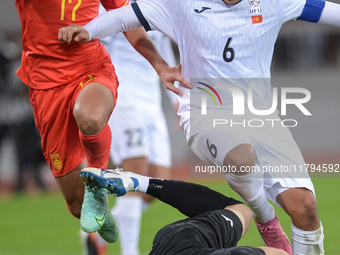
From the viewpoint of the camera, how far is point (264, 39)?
3.27 metres

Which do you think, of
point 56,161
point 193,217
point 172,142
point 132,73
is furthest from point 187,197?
point 172,142

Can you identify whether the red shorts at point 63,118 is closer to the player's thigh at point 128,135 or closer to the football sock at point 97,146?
the football sock at point 97,146

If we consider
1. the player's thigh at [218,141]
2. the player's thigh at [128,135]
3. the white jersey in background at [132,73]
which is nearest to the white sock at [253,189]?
the player's thigh at [218,141]

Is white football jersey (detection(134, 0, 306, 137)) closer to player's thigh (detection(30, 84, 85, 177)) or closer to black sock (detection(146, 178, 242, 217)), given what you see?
black sock (detection(146, 178, 242, 217))

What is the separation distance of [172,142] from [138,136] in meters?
7.18

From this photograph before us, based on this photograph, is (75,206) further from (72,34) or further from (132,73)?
(132,73)

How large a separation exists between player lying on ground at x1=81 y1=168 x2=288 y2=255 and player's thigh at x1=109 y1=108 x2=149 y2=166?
1.74 metres

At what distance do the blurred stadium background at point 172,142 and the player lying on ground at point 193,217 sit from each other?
2.27m

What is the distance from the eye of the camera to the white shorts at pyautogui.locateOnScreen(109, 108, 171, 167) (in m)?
4.66

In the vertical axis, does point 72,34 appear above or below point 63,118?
above

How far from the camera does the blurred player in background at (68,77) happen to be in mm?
3234

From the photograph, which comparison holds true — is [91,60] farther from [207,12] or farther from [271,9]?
[271,9]

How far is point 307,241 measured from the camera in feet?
9.96

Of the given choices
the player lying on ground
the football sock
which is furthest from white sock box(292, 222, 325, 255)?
the football sock
